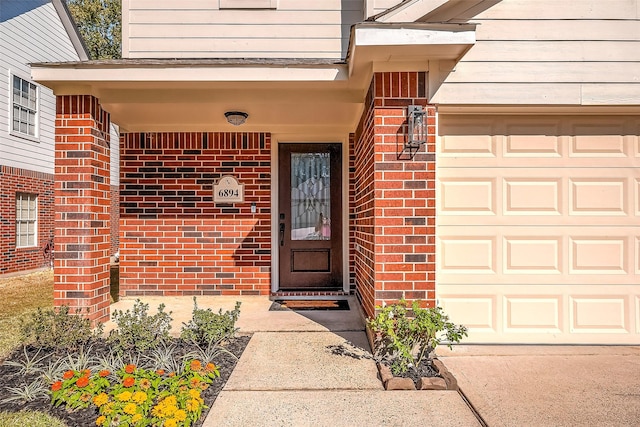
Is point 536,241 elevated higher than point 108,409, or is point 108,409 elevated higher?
point 536,241

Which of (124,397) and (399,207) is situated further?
(399,207)

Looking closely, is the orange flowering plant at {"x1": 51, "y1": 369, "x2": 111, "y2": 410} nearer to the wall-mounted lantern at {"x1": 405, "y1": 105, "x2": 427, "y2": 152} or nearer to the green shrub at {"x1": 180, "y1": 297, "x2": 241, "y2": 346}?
the green shrub at {"x1": 180, "y1": 297, "x2": 241, "y2": 346}

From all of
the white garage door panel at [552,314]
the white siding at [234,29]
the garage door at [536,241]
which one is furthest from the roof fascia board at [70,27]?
the white garage door panel at [552,314]

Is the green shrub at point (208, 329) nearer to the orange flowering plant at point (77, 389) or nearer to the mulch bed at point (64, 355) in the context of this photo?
the mulch bed at point (64, 355)

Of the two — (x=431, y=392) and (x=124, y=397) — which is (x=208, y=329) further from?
(x=431, y=392)

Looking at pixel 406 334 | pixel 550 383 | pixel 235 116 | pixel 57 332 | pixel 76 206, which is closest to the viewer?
pixel 550 383

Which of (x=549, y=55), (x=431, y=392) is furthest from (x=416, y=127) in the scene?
(x=431, y=392)

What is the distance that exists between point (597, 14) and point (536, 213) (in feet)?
6.12

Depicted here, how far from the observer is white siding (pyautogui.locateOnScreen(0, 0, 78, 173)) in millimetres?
8789

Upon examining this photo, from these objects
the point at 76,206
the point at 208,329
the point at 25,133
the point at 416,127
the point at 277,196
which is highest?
the point at 25,133

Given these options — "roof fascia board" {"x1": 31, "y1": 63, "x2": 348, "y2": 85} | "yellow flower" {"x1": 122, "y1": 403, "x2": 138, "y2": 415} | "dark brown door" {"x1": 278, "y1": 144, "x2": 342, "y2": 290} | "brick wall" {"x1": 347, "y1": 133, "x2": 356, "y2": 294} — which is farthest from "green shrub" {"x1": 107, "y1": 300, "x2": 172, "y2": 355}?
"brick wall" {"x1": 347, "y1": 133, "x2": 356, "y2": 294}

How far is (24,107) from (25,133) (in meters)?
0.61

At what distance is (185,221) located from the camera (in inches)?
237

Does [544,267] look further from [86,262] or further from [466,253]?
[86,262]
